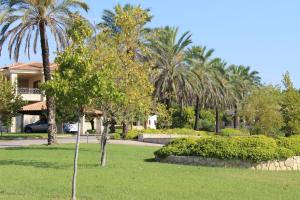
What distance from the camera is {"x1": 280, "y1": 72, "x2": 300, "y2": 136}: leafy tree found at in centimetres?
3721

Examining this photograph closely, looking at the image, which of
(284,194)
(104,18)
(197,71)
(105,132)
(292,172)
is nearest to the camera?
(284,194)

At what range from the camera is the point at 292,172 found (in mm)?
18156

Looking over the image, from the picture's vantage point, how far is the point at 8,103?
4541 centimetres

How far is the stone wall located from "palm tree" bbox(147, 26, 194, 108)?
26.9 meters

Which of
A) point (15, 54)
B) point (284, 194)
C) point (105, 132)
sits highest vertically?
point (15, 54)

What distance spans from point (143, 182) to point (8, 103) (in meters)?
33.9

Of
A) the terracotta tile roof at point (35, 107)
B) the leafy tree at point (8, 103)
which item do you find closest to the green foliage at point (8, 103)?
the leafy tree at point (8, 103)

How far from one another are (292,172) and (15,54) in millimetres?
21158

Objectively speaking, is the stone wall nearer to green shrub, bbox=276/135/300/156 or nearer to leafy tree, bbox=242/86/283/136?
green shrub, bbox=276/135/300/156

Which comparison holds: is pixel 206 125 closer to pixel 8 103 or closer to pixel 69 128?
pixel 69 128

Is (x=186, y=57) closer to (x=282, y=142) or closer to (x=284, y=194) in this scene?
(x=282, y=142)

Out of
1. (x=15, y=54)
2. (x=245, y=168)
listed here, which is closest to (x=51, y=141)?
(x=15, y=54)

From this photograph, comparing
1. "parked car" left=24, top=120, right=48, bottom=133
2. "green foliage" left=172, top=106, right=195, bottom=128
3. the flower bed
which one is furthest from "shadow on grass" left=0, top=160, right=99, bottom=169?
"green foliage" left=172, top=106, right=195, bottom=128

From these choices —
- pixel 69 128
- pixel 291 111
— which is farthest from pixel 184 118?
pixel 291 111
